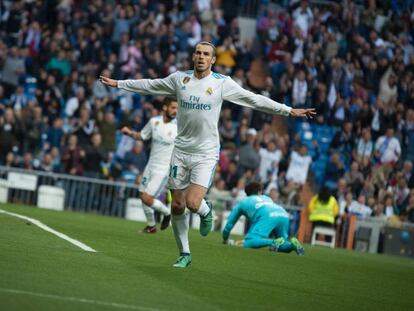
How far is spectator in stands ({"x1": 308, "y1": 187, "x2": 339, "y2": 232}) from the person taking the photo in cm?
2744

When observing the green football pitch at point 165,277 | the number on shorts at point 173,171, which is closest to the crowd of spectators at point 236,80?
the green football pitch at point 165,277

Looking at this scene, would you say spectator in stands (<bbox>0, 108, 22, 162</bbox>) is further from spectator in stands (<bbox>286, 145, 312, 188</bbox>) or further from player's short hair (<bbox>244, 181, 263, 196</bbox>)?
player's short hair (<bbox>244, 181, 263, 196</bbox>)

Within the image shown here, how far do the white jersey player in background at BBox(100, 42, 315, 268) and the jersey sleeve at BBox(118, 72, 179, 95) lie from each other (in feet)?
0.04

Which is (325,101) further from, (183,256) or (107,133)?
(183,256)

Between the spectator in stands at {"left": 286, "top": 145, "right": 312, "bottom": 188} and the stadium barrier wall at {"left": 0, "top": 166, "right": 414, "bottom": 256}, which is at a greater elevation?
the spectator in stands at {"left": 286, "top": 145, "right": 312, "bottom": 188}

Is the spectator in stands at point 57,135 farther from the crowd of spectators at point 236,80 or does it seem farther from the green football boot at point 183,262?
the green football boot at point 183,262

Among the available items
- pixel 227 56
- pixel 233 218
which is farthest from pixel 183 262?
pixel 227 56

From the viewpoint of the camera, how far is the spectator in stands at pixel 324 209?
27.4 metres

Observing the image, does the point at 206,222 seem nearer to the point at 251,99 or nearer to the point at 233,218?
the point at 251,99

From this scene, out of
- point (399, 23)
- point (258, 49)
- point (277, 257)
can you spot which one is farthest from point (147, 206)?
point (399, 23)

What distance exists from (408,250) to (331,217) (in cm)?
222

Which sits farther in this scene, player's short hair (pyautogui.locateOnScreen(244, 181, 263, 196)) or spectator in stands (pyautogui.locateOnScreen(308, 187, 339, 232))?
spectator in stands (pyautogui.locateOnScreen(308, 187, 339, 232))

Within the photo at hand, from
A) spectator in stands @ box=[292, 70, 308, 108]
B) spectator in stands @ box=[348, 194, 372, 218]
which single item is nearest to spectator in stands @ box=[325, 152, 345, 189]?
spectator in stands @ box=[348, 194, 372, 218]

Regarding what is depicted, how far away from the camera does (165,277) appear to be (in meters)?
12.6
